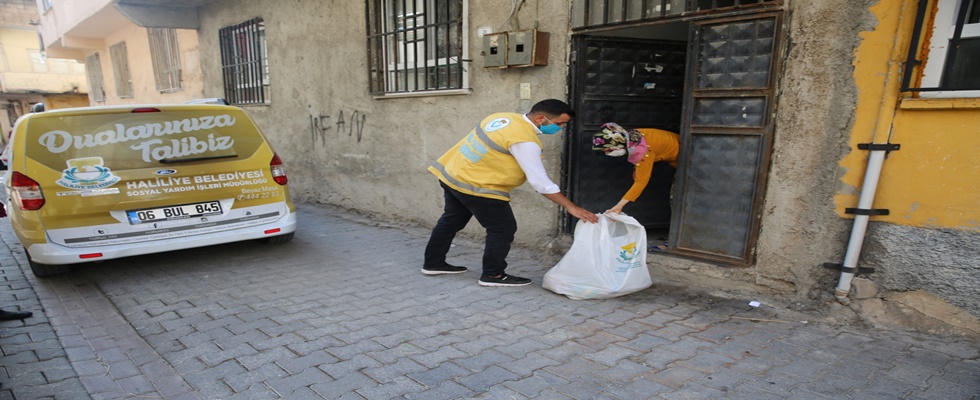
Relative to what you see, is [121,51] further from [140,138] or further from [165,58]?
[140,138]

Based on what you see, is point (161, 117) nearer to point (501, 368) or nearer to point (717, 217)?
point (501, 368)

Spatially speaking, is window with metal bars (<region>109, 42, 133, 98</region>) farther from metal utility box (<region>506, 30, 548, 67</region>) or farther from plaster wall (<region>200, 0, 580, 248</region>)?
metal utility box (<region>506, 30, 548, 67</region>)

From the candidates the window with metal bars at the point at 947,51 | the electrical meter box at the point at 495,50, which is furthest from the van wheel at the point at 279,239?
the window with metal bars at the point at 947,51

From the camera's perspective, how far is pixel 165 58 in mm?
11711

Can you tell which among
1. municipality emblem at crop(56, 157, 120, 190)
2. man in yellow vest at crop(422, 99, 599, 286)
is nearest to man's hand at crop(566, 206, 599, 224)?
man in yellow vest at crop(422, 99, 599, 286)

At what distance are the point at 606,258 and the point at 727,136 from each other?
4.03 feet

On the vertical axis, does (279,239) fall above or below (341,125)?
below

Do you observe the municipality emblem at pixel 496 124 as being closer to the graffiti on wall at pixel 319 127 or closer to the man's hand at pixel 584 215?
the man's hand at pixel 584 215

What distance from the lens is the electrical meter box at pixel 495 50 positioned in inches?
190

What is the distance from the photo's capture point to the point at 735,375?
8.71 ft

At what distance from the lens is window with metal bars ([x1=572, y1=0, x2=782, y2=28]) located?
12.0ft

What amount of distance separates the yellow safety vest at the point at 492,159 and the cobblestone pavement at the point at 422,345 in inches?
31.4

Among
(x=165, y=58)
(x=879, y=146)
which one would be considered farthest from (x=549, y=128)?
(x=165, y=58)

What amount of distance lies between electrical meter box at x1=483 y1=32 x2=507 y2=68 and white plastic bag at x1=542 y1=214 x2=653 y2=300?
77.1 inches
